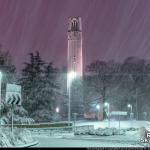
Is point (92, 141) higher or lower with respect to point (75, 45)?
lower

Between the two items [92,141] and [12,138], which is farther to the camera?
[92,141]

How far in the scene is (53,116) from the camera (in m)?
61.7

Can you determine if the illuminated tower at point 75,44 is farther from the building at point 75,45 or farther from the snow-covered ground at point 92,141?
the snow-covered ground at point 92,141

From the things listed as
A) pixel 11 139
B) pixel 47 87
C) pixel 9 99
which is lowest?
pixel 11 139

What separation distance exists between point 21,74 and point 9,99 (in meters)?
43.4

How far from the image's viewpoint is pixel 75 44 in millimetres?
149125

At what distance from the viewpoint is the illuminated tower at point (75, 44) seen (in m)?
142

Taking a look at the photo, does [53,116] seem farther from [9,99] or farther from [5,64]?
[9,99]

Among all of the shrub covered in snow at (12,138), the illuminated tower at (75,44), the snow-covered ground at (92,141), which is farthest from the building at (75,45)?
the shrub covered in snow at (12,138)

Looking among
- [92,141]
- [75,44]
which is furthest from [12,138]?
[75,44]

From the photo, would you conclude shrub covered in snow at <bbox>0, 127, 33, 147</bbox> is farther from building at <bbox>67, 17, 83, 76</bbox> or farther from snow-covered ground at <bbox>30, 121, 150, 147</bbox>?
building at <bbox>67, 17, 83, 76</bbox>

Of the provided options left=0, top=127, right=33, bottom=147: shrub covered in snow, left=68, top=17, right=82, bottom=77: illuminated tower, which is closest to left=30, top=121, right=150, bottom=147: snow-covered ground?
left=0, top=127, right=33, bottom=147: shrub covered in snow

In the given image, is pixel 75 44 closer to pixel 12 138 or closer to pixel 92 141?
pixel 92 141

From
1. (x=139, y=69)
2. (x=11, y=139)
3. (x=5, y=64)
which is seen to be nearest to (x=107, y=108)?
(x=139, y=69)
